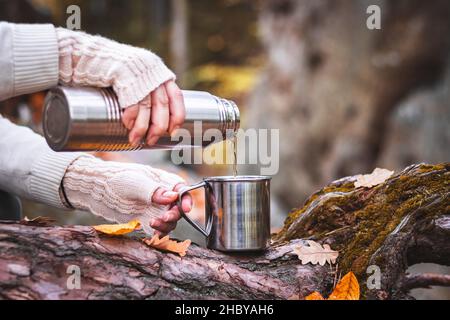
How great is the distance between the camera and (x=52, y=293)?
164cm

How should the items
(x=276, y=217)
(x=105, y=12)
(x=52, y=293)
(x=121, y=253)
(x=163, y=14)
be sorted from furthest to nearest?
(x=163, y=14), (x=105, y=12), (x=276, y=217), (x=121, y=253), (x=52, y=293)

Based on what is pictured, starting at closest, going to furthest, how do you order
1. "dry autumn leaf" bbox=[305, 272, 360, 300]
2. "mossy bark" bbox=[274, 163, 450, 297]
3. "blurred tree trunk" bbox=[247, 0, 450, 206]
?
1. "dry autumn leaf" bbox=[305, 272, 360, 300]
2. "mossy bark" bbox=[274, 163, 450, 297]
3. "blurred tree trunk" bbox=[247, 0, 450, 206]

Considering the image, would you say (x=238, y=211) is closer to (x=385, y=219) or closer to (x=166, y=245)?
(x=166, y=245)

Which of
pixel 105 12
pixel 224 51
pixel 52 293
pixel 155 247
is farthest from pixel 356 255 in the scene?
pixel 224 51

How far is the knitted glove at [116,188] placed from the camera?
7.41 ft

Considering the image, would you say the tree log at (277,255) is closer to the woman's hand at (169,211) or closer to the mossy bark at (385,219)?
the mossy bark at (385,219)

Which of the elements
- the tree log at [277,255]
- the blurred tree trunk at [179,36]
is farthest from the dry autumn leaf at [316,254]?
the blurred tree trunk at [179,36]

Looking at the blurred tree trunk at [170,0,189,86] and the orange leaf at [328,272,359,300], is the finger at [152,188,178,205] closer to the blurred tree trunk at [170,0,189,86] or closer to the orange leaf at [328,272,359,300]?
the orange leaf at [328,272,359,300]

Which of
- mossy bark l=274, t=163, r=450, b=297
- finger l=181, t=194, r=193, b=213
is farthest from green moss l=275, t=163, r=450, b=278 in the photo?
finger l=181, t=194, r=193, b=213

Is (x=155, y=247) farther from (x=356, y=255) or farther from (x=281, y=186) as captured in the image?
(x=281, y=186)

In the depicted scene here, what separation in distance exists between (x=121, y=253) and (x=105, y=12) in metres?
11.9

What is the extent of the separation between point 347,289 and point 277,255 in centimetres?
26

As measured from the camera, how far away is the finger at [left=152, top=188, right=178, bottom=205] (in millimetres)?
2145

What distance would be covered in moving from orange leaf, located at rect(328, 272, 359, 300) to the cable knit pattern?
2.85 ft
